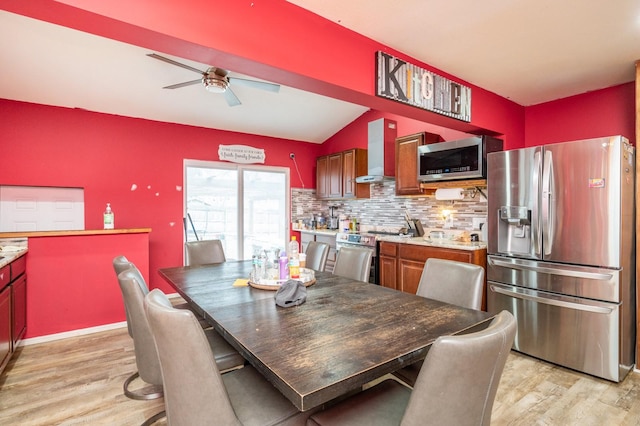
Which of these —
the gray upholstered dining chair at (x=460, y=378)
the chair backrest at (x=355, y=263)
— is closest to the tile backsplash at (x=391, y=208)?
the chair backrest at (x=355, y=263)

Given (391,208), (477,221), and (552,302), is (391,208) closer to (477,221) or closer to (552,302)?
(477,221)

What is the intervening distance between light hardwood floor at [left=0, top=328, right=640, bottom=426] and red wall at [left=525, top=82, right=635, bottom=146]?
2.16 metres

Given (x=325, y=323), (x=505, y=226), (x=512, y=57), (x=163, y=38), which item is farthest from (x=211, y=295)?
(x=512, y=57)

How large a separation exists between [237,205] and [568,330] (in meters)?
Result: 4.19

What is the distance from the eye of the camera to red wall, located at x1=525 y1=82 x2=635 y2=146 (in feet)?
9.75

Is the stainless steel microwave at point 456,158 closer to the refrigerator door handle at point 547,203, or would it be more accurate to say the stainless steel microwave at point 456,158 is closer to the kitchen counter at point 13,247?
the refrigerator door handle at point 547,203

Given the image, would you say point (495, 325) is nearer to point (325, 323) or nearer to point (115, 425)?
point (325, 323)

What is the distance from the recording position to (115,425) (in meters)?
1.88

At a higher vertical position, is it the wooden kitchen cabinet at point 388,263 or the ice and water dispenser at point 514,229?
the ice and water dispenser at point 514,229

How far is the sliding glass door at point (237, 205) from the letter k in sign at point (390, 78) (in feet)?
10.3

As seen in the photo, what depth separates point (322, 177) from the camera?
5.46 m

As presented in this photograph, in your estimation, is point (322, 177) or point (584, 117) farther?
point (322, 177)

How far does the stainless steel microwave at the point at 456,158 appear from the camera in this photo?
10.4 feet

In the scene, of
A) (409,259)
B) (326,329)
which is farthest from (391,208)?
(326,329)
